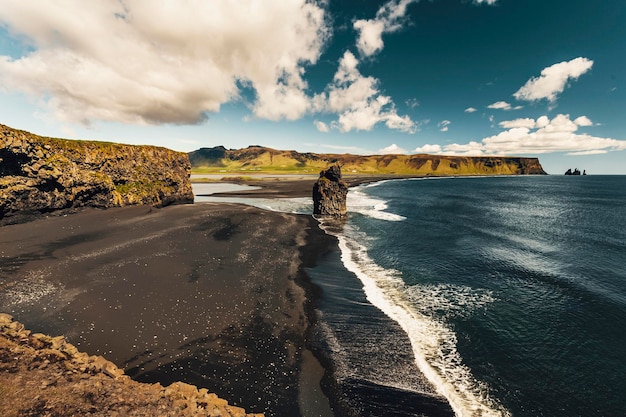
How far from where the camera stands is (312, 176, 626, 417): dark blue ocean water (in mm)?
13258

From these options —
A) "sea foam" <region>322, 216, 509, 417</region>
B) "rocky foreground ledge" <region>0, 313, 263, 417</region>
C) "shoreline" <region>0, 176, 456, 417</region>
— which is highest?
"rocky foreground ledge" <region>0, 313, 263, 417</region>

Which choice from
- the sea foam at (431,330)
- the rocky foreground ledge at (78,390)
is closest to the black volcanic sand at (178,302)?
the rocky foreground ledge at (78,390)

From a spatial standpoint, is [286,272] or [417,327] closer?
[417,327]

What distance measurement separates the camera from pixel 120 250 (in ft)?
93.8

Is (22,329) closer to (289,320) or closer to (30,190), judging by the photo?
(289,320)

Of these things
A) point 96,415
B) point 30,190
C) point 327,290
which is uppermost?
point 30,190

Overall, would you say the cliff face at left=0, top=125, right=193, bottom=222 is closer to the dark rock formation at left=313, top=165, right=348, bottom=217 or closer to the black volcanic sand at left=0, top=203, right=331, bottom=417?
the black volcanic sand at left=0, top=203, right=331, bottom=417

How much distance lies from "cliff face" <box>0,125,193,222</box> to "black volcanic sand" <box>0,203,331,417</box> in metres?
5.19

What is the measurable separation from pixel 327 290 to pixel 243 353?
1027 centimetres

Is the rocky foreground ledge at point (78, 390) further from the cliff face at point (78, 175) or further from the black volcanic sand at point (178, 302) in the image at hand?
the cliff face at point (78, 175)

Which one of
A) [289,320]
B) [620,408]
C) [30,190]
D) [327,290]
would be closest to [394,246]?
[327,290]

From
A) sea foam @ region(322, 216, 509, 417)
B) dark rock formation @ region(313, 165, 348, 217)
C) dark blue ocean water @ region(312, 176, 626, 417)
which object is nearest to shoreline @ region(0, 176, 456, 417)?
dark blue ocean water @ region(312, 176, 626, 417)

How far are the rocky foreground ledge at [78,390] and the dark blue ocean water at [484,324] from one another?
7.13m

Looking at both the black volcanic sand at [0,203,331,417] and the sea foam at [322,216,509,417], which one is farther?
the black volcanic sand at [0,203,331,417]
